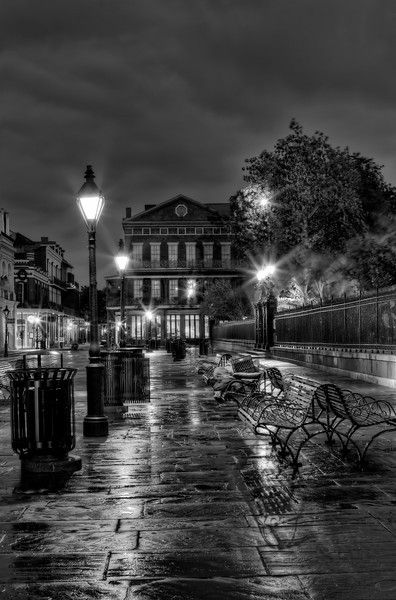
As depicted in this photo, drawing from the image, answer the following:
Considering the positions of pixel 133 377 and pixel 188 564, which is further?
pixel 133 377

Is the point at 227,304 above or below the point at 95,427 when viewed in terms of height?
above

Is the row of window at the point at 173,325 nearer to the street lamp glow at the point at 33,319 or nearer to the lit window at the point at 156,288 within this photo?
the lit window at the point at 156,288

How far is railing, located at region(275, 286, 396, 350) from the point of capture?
16.7m

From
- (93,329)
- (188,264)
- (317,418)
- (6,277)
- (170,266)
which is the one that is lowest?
Answer: (317,418)

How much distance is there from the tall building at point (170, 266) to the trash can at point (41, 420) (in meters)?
74.4

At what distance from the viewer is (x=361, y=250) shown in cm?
3834

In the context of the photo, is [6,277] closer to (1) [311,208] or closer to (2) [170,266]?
Answer: (2) [170,266]

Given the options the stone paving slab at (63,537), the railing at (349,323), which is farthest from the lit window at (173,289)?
the stone paving slab at (63,537)

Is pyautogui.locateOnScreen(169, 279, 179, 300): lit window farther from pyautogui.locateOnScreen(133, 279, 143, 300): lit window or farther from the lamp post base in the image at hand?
the lamp post base

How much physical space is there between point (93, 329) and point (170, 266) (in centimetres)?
7295

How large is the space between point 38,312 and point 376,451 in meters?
79.6

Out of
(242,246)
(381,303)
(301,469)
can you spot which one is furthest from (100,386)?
(242,246)

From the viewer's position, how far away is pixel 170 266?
84.1m

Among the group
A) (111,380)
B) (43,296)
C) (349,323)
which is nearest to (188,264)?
(43,296)
